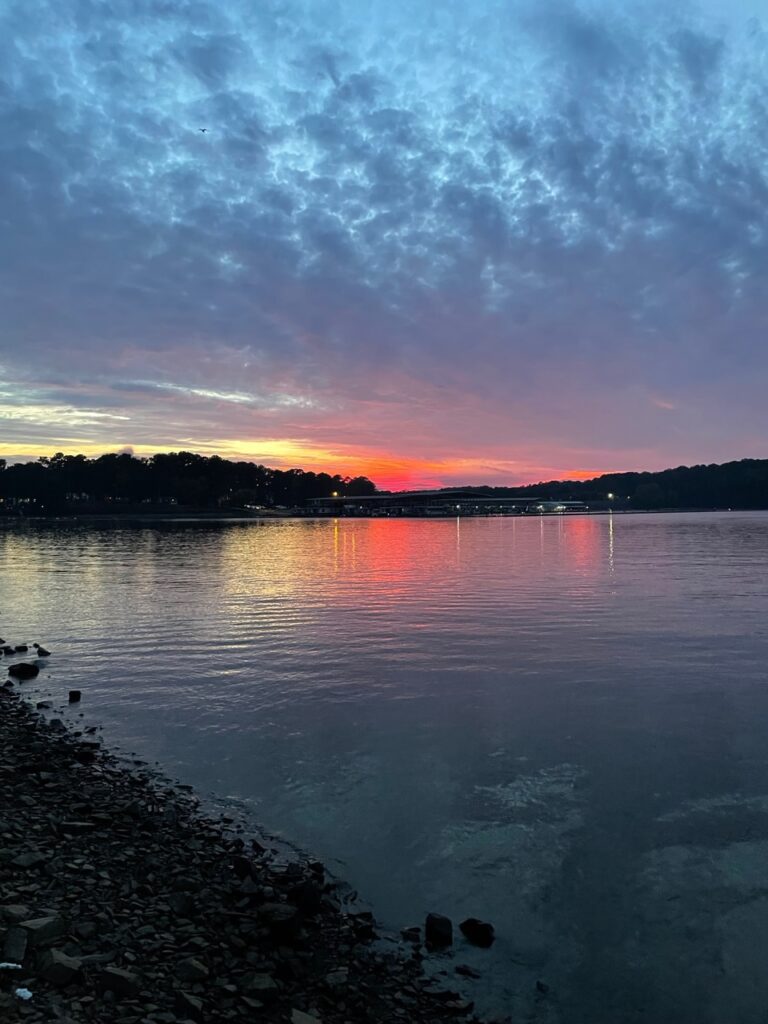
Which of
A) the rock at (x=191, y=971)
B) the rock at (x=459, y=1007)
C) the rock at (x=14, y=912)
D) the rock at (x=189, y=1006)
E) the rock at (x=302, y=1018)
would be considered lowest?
the rock at (x=459, y=1007)

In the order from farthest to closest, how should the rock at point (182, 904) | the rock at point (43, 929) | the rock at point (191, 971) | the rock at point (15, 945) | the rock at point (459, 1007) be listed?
the rock at point (182, 904) < the rock at point (459, 1007) < the rock at point (43, 929) < the rock at point (191, 971) < the rock at point (15, 945)

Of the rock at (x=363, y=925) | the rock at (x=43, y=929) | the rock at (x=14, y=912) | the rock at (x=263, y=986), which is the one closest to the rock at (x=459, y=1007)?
the rock at (x=363, y=925)

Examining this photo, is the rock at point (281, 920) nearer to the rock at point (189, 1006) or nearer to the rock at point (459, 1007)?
the rock at point (189, 1006)

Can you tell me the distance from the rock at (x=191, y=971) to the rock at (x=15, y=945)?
1.34 metres

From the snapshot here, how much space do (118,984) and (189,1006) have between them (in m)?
0.63

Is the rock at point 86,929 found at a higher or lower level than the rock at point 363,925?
higher

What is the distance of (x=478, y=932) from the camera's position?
26.0ft

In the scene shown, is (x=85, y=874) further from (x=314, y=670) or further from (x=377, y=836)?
(x=314, y=670)

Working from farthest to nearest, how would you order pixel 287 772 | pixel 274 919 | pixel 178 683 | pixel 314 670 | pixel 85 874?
pixel 314 670, pixel 178 683, pixel 287 772, pixel 85 874, pixel 274 919

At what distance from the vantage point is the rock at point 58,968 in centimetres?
580

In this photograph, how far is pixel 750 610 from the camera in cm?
3133

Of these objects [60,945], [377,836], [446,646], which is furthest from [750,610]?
[60,945]

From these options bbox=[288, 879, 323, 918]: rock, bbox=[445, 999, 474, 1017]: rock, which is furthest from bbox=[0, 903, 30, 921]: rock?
bbox=[445, 999, 474, 1017]: rock

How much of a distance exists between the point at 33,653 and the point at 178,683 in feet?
25.2
